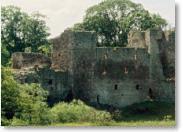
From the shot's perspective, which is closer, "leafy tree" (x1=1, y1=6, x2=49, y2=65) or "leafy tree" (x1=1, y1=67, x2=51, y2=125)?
"leafy tree" (x1=1, y1=67, x2=51, y2=125)

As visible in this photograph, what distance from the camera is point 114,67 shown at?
20.2 m

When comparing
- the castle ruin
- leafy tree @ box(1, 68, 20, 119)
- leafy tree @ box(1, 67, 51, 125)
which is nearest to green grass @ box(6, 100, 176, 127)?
leafy tree @ box(1, 67, 51, 125)

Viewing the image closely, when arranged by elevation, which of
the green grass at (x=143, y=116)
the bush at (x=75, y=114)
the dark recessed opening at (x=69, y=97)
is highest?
the dark recessed opening at (x=69, y=97)

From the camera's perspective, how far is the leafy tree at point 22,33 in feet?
65.5

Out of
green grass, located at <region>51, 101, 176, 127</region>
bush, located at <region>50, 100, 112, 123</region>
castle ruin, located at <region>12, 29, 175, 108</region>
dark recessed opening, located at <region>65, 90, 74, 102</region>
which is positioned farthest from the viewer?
castle ruin, located at <region>12, 29, 175, 108</region>

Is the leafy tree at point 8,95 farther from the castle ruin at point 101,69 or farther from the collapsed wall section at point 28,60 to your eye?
the collapsed wall section at point 28,60

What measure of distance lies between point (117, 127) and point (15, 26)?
7.47 metres

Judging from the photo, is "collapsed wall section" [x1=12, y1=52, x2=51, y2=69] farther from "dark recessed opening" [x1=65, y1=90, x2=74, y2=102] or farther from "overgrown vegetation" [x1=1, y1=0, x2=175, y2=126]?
"dark recessed opening" [x1=65, y1=90, x2=74, y2=102]

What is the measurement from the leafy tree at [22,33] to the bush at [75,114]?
286 centimetres

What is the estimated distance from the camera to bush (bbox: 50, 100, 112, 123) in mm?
15383

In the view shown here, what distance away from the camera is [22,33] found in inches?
842

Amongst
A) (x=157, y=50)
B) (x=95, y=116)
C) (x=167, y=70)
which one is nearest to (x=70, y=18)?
(x=95, y=116)

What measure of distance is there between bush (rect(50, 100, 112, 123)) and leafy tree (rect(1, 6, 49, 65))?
2.86 m

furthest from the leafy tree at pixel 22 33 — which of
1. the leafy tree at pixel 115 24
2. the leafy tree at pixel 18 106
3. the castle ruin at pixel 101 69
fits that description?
the leafy tree at pixel 18 106
